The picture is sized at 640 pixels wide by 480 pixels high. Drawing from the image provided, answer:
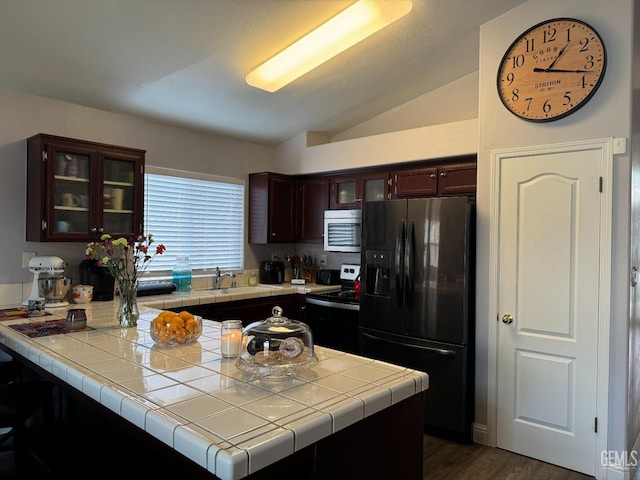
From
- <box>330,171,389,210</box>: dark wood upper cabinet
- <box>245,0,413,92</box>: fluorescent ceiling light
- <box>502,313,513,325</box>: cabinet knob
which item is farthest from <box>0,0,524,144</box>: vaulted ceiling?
<box>502,313,513,325</box>: cabinet knob

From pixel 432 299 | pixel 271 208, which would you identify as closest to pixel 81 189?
pixel 271 208

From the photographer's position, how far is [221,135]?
452 cm

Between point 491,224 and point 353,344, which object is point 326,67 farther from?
point 353,344

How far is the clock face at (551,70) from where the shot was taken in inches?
108

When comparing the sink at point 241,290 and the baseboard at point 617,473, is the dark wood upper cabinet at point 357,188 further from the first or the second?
the baseboard at point 617,473

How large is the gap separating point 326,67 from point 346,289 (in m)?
2.15

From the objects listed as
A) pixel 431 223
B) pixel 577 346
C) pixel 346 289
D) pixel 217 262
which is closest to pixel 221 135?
pixel 217 262

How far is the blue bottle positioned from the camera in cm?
414

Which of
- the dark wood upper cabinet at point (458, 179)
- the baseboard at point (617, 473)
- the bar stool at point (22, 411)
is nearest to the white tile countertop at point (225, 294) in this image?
the bar stool at point (22, 411)

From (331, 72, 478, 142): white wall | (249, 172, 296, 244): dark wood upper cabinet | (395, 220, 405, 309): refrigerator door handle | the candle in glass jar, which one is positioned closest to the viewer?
the candle in glass jar

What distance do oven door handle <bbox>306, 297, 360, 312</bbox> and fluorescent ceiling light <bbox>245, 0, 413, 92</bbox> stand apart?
1.91 meters

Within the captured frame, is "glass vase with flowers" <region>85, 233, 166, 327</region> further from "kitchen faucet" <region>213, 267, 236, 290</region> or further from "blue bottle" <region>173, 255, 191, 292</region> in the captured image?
"kitchen faucet" <region>213, 267, 236, 290</region>

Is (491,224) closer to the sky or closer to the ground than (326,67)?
closer to the ground

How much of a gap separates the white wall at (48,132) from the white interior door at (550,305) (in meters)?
2.87
